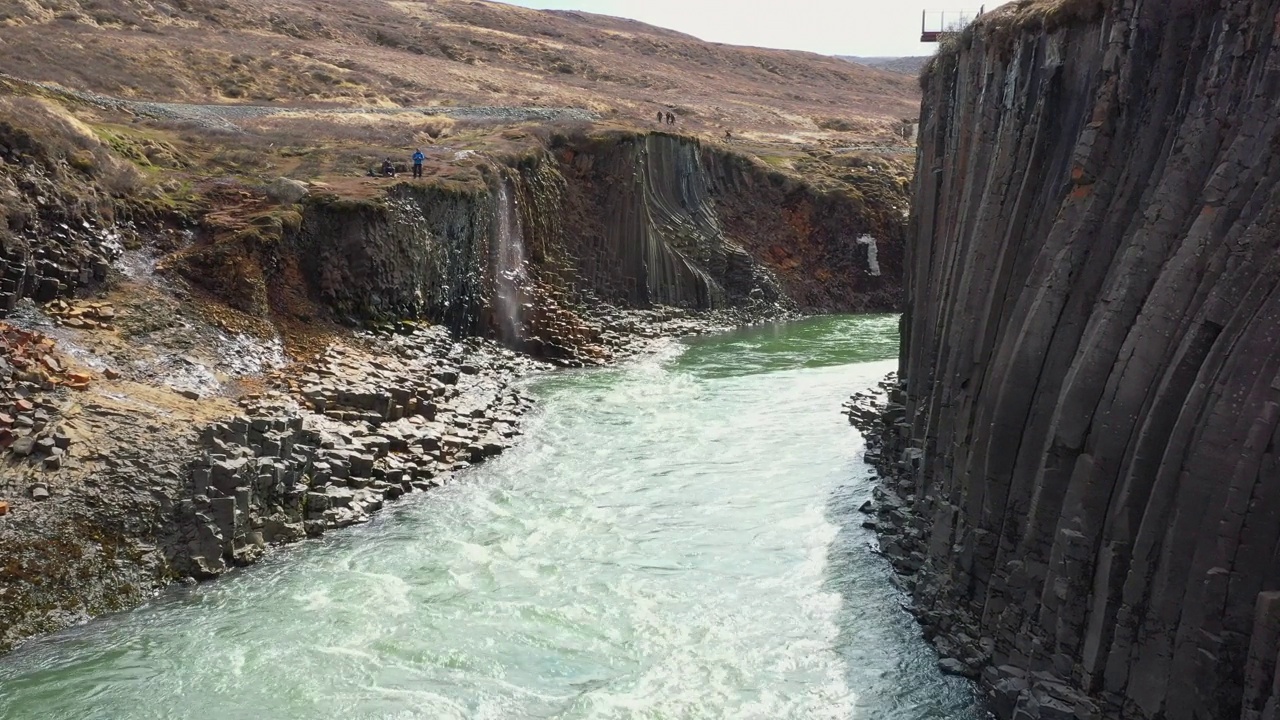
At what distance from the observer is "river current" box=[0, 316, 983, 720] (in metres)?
13.1

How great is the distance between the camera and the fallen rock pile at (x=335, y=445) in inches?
707

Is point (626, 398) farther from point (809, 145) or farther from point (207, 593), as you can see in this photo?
point (809, 145)

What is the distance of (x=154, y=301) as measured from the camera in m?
24.2

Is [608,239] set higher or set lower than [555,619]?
higher

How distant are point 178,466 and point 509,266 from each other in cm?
2114

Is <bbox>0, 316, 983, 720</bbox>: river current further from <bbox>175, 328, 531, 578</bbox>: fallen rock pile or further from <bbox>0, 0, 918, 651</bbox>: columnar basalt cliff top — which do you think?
<bbox>0, 0, 918, 651</bbox>: columnar basalt cliff top

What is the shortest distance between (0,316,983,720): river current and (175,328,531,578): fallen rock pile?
659 millimetres

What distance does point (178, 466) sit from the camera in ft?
59.7

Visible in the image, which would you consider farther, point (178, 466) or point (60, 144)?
point (60, 144)

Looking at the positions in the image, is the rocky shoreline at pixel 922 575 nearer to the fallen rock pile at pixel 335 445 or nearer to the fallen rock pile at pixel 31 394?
the fallen rock pile at pixel 335 445

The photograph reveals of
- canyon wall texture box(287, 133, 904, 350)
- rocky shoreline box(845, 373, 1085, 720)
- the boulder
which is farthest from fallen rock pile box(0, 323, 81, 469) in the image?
rocky shoreline box(845, 373, 1085, 720)

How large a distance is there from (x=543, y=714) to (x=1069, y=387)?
7.53 meters

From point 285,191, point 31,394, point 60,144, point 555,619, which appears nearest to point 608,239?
point 285,191

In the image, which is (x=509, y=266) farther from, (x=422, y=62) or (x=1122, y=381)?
(x=422, y=62)
